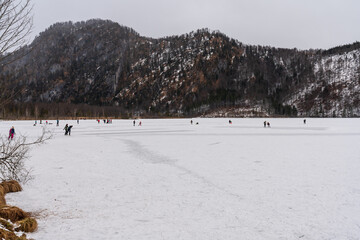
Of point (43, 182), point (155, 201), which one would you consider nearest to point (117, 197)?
point (155, 201)

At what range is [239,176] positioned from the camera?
8.95m

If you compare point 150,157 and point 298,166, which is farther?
point 150,157

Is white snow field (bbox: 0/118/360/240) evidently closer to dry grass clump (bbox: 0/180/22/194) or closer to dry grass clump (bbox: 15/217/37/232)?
dry grass clump (bbox: 15/217/37/232)

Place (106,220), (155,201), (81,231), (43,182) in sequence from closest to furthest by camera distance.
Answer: (81,231), (106,220), (155,201), (43,182)

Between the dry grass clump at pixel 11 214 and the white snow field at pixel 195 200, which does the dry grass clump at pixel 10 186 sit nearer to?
the white snow field at pixel 195 200

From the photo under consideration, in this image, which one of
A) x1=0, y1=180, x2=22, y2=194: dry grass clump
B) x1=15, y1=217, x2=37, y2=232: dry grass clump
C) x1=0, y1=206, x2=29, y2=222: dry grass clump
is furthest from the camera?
x1=0, y1=180, x2=22, y2=194: dry grass clump

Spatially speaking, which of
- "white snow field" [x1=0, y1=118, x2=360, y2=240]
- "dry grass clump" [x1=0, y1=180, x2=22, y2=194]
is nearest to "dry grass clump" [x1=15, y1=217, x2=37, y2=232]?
"white snow field" [x1=0, y1=118, x2=360, y2=240]

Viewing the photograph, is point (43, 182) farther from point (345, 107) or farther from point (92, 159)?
point (345, 107)

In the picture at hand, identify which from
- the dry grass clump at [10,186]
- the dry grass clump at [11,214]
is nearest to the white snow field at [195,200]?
the dry grass clump at [10,186]

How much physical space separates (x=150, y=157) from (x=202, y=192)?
6578 mm

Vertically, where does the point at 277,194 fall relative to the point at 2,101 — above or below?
below

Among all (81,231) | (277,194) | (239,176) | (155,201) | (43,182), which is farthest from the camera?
(239,176)

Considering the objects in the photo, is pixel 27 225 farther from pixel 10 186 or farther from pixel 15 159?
pixel 10 186

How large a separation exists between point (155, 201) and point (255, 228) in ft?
8.80
